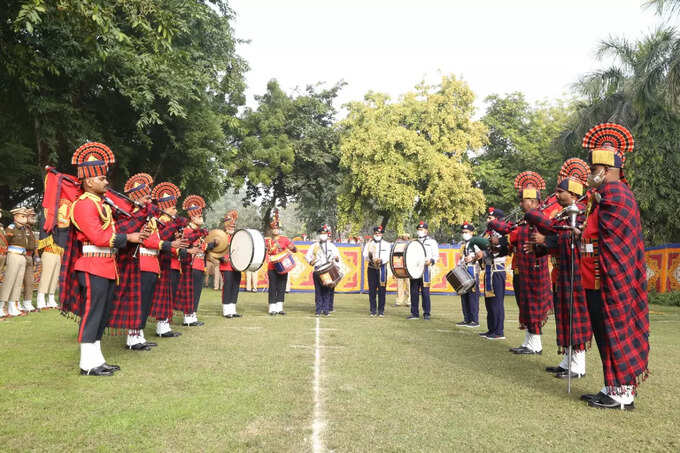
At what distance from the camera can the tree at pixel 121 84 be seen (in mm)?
9852

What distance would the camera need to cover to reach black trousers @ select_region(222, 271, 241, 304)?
11.4 m

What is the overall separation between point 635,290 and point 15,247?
11177 millimetres

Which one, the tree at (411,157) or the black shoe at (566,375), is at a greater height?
the tree at (411,157)

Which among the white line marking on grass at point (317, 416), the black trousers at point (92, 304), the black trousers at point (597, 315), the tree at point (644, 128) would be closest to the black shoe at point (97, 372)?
the black trousers at point (92, 304)

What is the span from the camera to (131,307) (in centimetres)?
668

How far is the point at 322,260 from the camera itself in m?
13.0

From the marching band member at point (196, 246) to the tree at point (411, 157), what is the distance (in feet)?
65.0

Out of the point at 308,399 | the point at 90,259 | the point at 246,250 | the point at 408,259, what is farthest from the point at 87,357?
the point at 408,259

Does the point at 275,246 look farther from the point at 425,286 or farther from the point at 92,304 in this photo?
the point at 92,304

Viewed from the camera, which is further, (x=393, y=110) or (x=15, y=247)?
(x=393, y=110)

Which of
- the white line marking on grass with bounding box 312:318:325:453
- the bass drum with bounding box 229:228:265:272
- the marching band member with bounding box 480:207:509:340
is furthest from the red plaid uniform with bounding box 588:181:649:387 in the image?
the bass drum with bounding box 229:228:265:272

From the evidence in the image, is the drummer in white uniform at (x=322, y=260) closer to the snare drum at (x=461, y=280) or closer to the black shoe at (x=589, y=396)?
the snare drum at (x=461, y=280)

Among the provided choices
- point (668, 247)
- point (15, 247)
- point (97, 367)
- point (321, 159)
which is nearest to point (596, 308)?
point (97, 367)

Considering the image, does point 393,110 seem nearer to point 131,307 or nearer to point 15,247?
point 15,247
